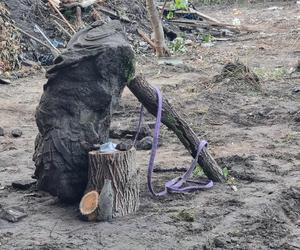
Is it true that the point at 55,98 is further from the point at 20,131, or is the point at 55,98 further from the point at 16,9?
the point at 16,9

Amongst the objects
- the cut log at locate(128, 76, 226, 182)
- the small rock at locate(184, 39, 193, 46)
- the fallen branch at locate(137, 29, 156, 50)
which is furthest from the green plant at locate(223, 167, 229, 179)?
the small rock at locate(184, 39, 193, 46)

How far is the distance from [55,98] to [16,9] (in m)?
9.66

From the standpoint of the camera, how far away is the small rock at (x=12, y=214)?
5.20m

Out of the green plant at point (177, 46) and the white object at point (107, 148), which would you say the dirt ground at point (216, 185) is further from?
the green plant at point (177, 46)

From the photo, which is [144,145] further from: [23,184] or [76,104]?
[76,104]

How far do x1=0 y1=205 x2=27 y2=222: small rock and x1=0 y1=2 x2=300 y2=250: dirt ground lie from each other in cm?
5

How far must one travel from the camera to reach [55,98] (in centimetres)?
550

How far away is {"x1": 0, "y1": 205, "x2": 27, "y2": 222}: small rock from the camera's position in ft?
17.1

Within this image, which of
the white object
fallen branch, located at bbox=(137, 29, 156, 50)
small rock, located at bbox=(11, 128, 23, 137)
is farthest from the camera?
fallen branch, located at bbox=(137, 29, 156, 50)

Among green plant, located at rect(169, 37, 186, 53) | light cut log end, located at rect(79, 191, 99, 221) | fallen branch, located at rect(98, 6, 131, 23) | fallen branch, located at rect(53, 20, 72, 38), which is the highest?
fallen branch, located at rect(98, 6, 131, 23)

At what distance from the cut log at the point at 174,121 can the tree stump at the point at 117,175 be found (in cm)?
70

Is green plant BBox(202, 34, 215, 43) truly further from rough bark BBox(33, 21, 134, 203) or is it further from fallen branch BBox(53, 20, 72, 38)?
rough bark BBox(33, 21, 134, 203)

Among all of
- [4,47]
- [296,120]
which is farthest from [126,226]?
[4,47]

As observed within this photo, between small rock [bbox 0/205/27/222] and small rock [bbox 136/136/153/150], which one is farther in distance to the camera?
small rock [bbox 136/136/153/150]
